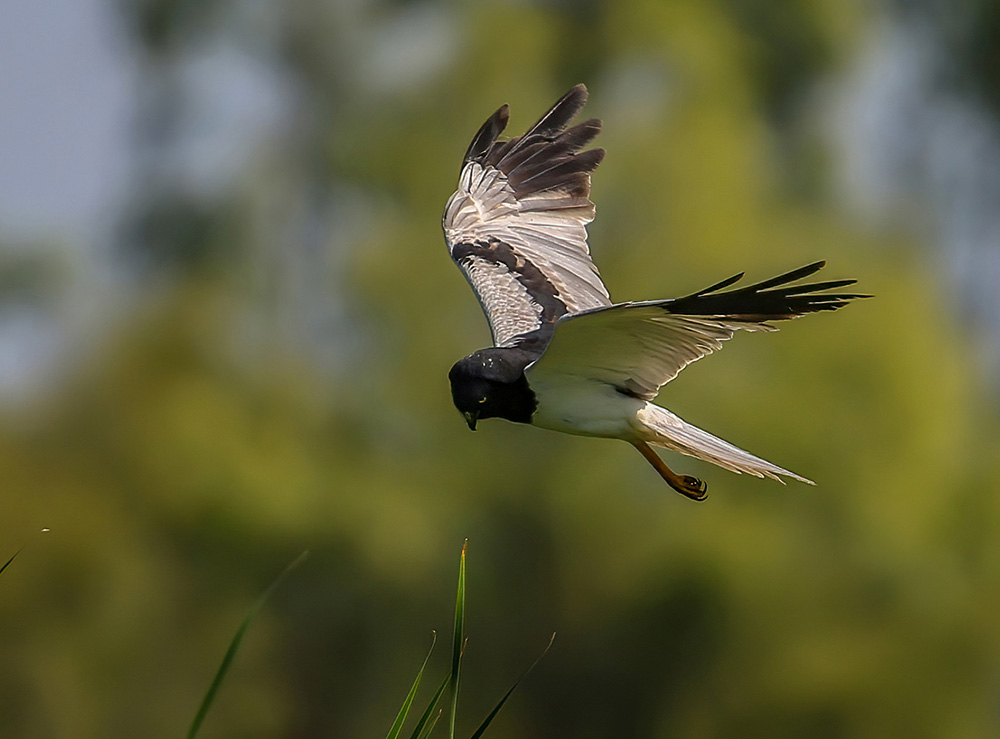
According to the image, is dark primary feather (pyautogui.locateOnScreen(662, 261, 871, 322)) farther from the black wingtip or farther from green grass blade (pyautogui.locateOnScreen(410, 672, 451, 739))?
the black wingtip

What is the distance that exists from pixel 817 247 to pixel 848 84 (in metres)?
7.20

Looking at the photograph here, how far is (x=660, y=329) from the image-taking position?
5484mm

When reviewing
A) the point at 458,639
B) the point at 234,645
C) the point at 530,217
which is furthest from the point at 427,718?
the point at 530,217

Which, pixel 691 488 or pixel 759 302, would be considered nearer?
pixel 759 302

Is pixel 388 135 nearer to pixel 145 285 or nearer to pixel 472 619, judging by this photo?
pixel 145 285

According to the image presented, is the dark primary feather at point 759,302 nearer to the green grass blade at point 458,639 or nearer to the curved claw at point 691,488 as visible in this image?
the curved claw at point 691,488

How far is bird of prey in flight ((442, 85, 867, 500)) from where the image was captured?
5.05 meters

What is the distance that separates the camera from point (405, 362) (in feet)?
78.1

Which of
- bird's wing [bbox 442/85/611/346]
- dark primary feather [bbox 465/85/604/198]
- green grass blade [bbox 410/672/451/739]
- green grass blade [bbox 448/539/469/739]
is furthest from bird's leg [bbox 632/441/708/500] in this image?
green grass blade [bbox 448/539/469/739]

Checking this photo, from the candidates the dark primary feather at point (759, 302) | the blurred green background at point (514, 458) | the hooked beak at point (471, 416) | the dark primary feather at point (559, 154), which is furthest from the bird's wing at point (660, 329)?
the blurred green background at point (514, 458)

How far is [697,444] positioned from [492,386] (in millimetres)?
843

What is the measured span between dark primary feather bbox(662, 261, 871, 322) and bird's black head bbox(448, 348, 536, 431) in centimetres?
94

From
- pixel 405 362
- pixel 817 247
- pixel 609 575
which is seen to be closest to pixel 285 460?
pixel 405 362

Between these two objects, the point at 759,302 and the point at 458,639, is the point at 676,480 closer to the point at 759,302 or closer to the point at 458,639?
the point at 759,302
